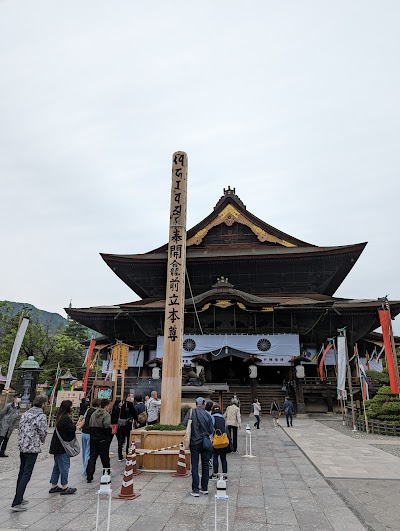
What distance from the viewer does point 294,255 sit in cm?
2989

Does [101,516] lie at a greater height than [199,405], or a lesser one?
lesser

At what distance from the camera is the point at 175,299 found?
34.4ft

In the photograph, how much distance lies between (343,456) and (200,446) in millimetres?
6198

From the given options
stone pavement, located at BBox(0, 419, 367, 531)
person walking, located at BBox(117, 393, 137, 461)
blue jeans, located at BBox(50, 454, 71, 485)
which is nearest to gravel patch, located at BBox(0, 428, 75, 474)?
stone pavement, located at BBox(0, 419, 367, 531)

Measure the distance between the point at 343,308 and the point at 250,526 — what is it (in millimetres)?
23458

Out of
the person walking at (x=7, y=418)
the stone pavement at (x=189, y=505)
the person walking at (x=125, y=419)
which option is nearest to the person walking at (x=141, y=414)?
the person walking at (x=125, y=419)

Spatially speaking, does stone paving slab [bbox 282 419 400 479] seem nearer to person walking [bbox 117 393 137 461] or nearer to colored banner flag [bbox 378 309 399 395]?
colored banner flag [bbox 378 309 399 395]

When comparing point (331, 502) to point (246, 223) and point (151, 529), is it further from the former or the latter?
point (246, 223)

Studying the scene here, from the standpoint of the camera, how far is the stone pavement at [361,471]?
6.23 meters

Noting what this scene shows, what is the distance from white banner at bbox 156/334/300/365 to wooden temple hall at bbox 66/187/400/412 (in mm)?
66

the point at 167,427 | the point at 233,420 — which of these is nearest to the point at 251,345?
the point at 233,420

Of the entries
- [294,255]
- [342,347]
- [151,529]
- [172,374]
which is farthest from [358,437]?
[294,255]

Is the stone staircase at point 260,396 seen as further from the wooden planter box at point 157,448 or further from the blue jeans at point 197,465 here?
the blue jeans at point 197,465

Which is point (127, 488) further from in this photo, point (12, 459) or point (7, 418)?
point (12, 459)
